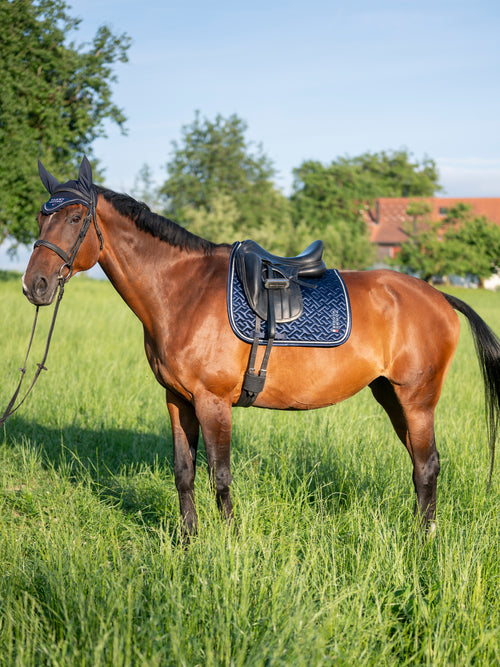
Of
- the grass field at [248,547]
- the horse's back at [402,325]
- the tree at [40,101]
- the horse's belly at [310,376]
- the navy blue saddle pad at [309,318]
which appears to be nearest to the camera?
the grass field at [248,547]

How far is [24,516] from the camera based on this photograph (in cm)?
412

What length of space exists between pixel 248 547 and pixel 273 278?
164cm

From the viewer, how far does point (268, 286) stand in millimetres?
3584

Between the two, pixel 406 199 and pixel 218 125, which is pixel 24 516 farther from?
pixel 406 199

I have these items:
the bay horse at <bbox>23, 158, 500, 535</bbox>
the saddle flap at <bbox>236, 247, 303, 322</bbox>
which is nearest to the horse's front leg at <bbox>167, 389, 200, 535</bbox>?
the bay horse at <bbox>23, 158, 500, 535</bbox>

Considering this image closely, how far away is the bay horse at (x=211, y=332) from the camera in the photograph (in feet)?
11.1

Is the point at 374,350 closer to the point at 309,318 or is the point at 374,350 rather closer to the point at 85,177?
the point at 309,318

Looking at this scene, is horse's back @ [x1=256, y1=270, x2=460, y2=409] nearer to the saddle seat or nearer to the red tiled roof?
the saddle seat

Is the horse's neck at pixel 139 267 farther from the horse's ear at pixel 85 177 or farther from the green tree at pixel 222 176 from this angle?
the green tree at pixel 222 176

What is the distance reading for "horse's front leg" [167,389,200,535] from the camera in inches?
145

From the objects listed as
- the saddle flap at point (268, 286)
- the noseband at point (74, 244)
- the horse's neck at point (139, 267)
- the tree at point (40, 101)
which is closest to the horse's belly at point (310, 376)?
the saddle flap at point (268, 286)

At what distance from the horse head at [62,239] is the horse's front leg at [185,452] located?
105 centimetres

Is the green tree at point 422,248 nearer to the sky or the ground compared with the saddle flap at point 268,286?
nearer to the sky

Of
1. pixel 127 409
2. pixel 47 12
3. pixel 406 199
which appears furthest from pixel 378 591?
pixel 406 199
